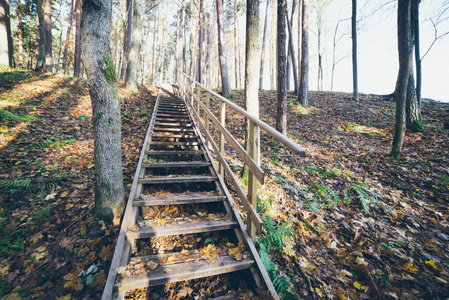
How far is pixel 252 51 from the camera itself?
3.95 meters

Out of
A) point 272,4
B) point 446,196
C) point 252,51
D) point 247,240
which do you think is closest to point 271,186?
point 247,240

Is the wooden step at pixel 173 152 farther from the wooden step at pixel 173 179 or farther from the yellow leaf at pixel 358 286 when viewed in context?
the yellow leaf at pixel 358 286

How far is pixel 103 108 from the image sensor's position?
276 cm

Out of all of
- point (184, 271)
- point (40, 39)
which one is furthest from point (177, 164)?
point (40, 39)

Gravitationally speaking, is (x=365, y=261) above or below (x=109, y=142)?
below

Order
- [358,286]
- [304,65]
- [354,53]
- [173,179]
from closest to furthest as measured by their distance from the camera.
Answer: [358,286] → [173,179] → [304,65] → [354,53]

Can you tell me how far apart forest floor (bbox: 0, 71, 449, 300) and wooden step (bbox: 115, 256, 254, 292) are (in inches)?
21.9

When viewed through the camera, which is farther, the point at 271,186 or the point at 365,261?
the point at 271,186

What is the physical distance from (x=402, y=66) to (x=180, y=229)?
7554 millimetres

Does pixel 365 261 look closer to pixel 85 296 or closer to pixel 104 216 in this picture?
pixel 85 296

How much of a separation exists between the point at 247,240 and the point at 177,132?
414 cm

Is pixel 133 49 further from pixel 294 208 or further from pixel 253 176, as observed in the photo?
pixel 294 208

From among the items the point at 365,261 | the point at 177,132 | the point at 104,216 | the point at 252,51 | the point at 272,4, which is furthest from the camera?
the point at 272,4

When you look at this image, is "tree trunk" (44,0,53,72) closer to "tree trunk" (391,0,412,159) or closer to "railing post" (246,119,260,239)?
"railing post" (246,119,260,239)
